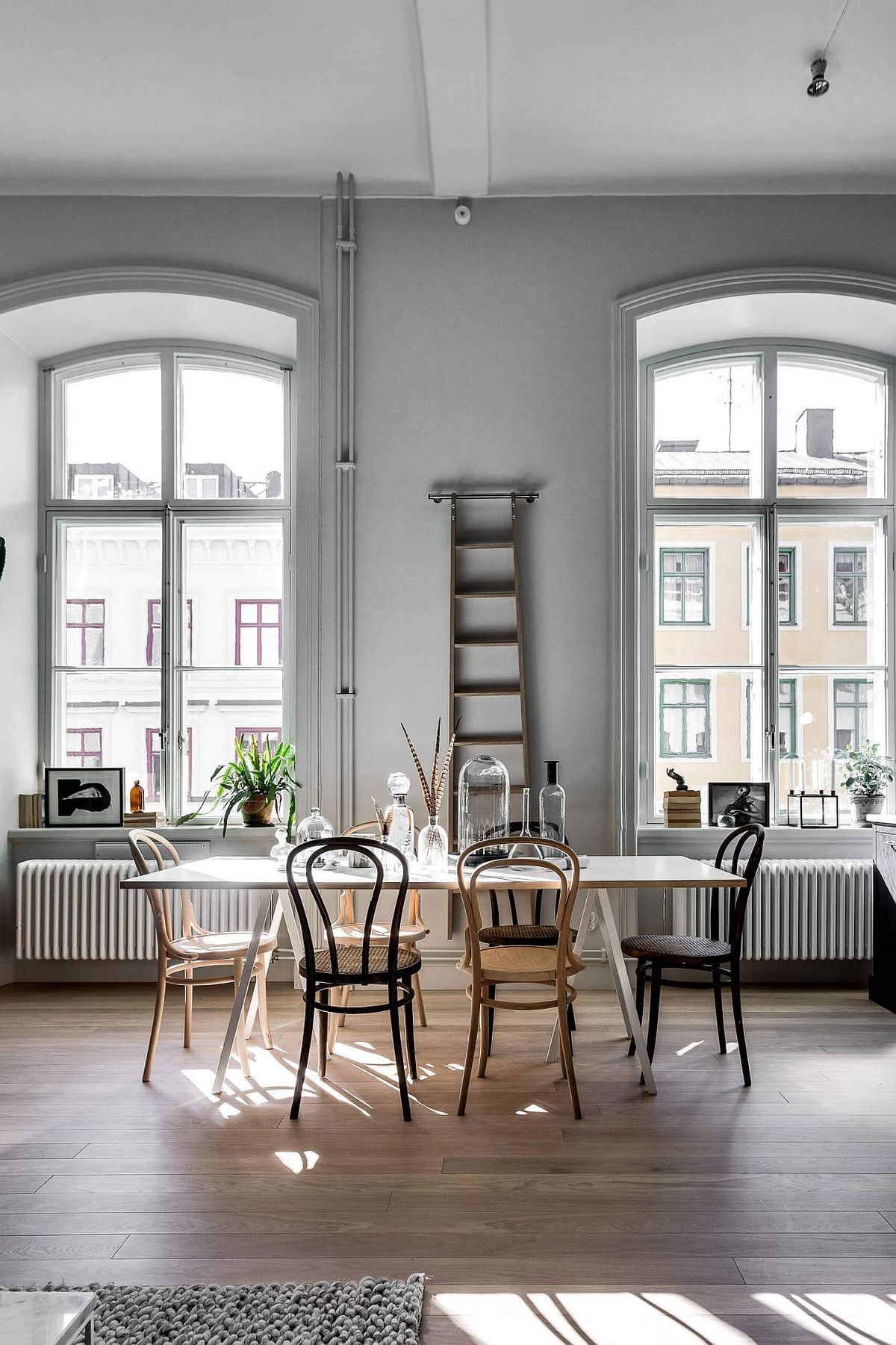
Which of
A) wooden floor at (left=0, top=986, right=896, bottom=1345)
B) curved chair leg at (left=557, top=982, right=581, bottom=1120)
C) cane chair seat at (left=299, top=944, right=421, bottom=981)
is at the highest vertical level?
cane chair seat at (left=299, top=944, right=421, bottom=981)

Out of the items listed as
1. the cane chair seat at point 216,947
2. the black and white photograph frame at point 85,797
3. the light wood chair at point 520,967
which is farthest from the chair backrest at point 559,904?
the black and white photograph frame at point 85,797

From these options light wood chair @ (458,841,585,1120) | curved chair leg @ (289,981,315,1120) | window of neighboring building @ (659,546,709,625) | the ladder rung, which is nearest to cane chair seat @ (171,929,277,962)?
curved chair leg @ (289,981,315,1120)

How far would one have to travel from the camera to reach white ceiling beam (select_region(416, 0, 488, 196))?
368 cm

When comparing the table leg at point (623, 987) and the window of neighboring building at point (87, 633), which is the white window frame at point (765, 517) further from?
the window of neighboring building at point (87, 633)

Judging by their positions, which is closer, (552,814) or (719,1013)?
(719,1013)

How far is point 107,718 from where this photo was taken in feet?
17.8

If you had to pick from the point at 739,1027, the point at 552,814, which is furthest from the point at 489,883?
the point at 739,1027

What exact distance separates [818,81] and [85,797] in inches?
189

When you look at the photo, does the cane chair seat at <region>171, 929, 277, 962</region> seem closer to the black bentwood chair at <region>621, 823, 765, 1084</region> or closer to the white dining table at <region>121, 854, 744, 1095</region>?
the white dining table at <region>121, 854, 744, 1095</region>

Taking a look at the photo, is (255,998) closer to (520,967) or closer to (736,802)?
(520,967)

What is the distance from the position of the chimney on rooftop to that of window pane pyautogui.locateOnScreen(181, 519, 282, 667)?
294 cm

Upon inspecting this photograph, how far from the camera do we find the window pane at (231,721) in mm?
5398

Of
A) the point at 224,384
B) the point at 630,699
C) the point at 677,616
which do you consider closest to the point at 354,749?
the point at 630,699

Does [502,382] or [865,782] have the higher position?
[502,382]
